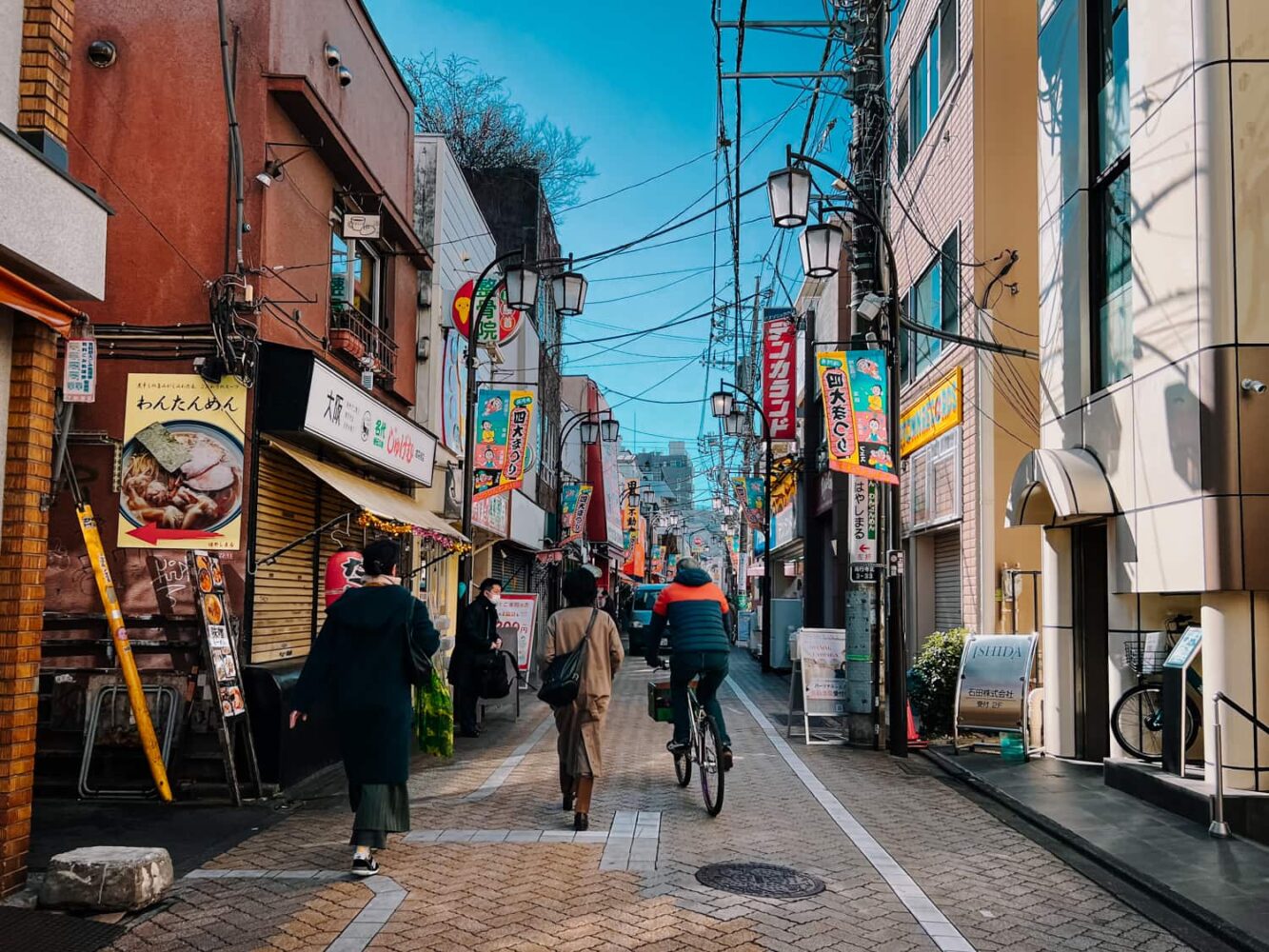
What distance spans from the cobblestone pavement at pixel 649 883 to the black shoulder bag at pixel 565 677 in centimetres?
92

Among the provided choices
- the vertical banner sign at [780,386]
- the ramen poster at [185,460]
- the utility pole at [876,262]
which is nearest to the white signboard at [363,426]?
the ramen poster at [185,460]

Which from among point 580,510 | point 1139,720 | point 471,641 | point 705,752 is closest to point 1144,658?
point 1139,720

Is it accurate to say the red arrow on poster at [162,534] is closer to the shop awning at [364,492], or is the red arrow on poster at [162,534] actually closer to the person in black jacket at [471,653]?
the shop awning at [364,492]

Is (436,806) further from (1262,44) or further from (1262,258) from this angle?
(1262,44)

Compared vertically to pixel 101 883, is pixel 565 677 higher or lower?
higher

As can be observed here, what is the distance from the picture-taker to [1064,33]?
12.3 m

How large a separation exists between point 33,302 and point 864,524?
383 inches

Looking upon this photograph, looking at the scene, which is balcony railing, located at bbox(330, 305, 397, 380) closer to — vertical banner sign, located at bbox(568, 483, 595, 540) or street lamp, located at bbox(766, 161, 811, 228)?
street lamp, located at bbox(766, 161, 811, 228)

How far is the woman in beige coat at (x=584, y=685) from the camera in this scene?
801 cm

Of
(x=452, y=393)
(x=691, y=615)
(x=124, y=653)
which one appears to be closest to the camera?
(x=124, y=653)

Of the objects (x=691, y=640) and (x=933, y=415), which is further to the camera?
(x=933, y=415)

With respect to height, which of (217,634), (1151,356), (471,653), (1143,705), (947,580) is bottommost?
(1143,705)

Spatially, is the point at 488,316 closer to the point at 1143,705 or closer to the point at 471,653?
the point at 471,653

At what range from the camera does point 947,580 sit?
18.1 metres
